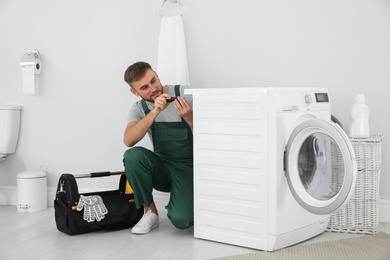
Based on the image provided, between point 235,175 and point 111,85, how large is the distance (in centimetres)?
143

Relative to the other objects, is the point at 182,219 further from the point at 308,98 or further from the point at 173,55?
the point at 173,55

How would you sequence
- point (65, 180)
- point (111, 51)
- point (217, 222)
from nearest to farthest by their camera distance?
point (217, 222) → point (65, 180) → point (111, 51)

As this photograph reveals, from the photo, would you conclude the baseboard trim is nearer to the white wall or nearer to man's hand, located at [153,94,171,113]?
the white wall

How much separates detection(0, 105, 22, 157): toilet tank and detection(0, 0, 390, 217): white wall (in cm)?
8

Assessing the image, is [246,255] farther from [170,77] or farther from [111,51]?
[111,51]

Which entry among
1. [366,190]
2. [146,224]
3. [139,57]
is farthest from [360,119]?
[139,57]

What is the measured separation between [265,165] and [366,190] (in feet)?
2.41

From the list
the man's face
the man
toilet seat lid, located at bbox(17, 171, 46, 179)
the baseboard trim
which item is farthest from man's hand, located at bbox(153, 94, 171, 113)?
toilet seat lid, located at bbox(17, 171, 46, 179)

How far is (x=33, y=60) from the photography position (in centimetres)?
390

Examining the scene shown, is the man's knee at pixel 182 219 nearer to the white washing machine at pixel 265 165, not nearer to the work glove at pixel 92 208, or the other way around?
the white washing machine at pixel 265 165

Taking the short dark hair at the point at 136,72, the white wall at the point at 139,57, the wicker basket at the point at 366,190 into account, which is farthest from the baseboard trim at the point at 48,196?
the wicker basket at the point at 366,190

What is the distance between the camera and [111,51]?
150 inches

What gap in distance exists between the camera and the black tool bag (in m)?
3.06

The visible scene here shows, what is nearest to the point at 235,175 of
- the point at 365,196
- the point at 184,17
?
the point at 365,196
